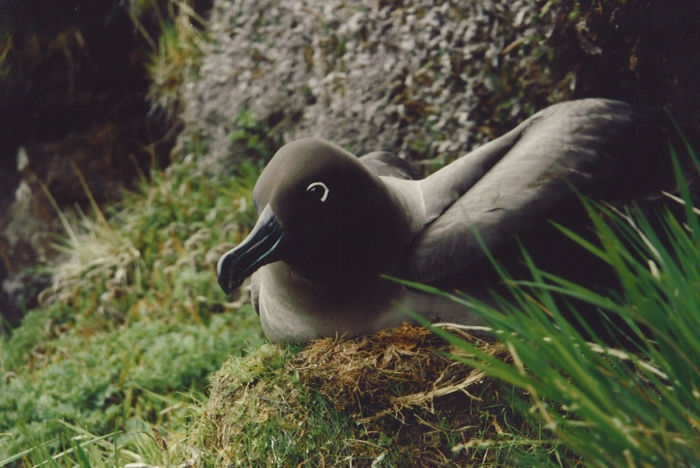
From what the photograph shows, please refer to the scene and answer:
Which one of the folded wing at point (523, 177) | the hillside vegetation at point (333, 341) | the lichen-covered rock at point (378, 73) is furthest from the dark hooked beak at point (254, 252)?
the lichen-covered rock at point (378, 73)

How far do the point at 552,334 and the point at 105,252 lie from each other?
5023 millimetres

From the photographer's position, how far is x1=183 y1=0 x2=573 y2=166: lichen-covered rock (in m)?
Result: 4.24

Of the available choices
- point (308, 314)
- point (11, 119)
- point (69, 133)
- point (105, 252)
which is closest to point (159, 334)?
point (105, 252)

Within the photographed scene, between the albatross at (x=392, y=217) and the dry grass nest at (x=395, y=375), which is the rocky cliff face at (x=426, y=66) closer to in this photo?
the albatross at (x=392, y=217)

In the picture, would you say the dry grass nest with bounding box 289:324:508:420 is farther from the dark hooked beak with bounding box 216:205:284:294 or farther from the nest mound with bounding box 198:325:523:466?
the dark hooked beak with bounding box 216:205:284:294

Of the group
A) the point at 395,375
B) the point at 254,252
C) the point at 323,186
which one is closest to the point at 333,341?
the point at 395,375

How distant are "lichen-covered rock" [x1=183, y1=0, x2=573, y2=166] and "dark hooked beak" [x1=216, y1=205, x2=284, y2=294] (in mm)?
2060

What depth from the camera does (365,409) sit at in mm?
2475

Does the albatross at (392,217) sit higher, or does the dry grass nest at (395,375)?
the albatross at (392,217)

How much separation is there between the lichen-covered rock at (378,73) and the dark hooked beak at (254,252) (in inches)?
81.1

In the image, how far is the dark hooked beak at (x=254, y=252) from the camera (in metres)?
2.61

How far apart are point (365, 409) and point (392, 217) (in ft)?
2.68

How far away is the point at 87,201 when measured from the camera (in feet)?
21.3

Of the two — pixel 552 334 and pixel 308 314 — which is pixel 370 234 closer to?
pixel 308 314
